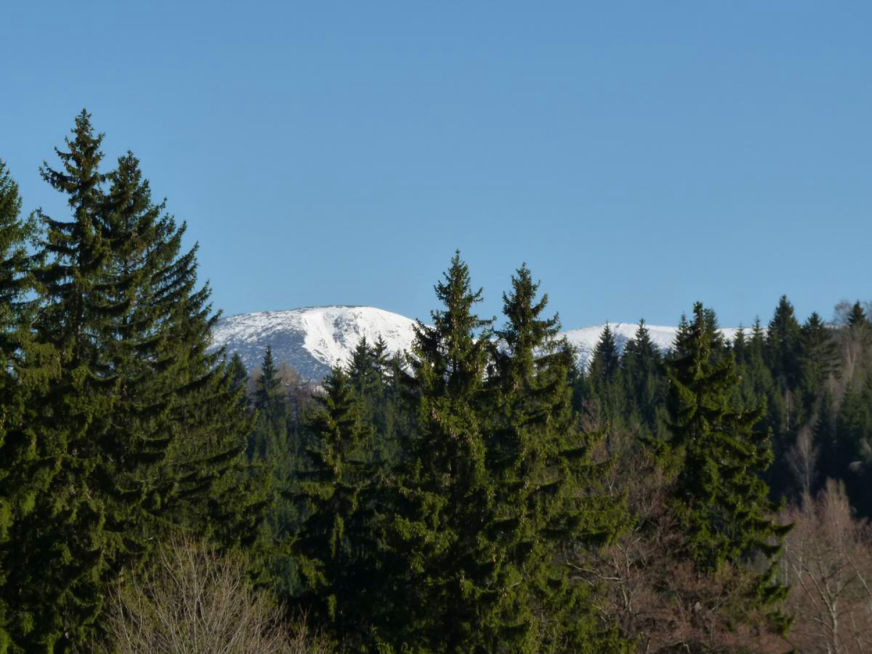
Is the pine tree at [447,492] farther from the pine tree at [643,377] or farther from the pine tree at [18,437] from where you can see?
the pine tree at [643,377]

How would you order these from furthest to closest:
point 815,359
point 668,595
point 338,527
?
point 815,359 → point 338,527 → point 668,595

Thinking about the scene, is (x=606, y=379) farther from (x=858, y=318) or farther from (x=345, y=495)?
(x=345, y=495)

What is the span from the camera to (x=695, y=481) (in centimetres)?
3038

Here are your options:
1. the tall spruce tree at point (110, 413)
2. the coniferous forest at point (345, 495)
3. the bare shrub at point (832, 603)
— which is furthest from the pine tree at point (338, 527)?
the bare shrub at point (832, 603)

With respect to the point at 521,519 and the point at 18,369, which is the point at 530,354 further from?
the point at 18,369

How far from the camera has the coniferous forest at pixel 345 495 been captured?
2489cm

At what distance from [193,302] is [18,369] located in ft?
38.3

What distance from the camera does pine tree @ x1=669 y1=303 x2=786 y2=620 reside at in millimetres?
29766

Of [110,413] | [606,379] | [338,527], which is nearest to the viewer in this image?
[110,413]

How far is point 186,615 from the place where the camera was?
21922 millimetres

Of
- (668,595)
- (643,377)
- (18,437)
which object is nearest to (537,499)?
(668,595)

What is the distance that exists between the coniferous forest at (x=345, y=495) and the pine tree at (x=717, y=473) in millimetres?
69

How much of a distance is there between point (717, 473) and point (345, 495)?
12050mm

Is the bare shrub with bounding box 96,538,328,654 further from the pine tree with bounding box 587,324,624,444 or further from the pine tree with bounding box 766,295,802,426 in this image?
the pine tree with bounding box 766,295,802,426
